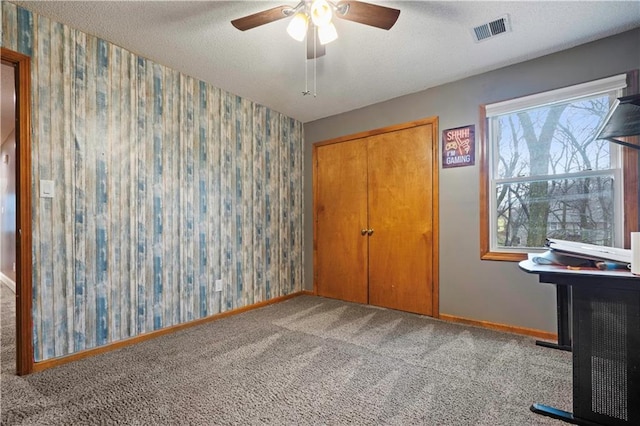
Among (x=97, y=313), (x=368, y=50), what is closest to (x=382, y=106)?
(x=368, y=50)

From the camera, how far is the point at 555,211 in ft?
8.52

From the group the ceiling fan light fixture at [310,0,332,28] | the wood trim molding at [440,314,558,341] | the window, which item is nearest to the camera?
the ceiling fan light fixture at [310,0,332,28]

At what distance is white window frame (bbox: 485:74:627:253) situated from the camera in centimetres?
231

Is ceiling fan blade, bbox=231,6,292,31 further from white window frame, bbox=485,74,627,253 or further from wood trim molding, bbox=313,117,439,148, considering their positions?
white window frame, bbox=485,74,627,253

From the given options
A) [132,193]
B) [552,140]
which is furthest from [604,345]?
[132,193]

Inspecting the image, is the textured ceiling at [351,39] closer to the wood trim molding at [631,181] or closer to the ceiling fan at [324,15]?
the ceiling fan at [324,15]

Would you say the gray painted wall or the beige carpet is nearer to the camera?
the beige carpet

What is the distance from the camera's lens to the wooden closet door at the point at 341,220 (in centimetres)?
376

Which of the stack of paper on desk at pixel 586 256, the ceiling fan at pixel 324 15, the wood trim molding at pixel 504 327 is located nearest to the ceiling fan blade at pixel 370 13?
the ceiling fan at pixel 324 15

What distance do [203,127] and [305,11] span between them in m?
1.73

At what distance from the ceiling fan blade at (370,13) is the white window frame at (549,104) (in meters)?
1.68

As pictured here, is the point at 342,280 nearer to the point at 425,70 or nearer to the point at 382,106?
the point at 382,106

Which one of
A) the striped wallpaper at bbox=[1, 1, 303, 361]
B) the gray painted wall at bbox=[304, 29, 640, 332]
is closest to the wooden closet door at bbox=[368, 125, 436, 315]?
the gray painted wall at bbox=[304, 29, 640, 332]

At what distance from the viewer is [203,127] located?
3.09 m
